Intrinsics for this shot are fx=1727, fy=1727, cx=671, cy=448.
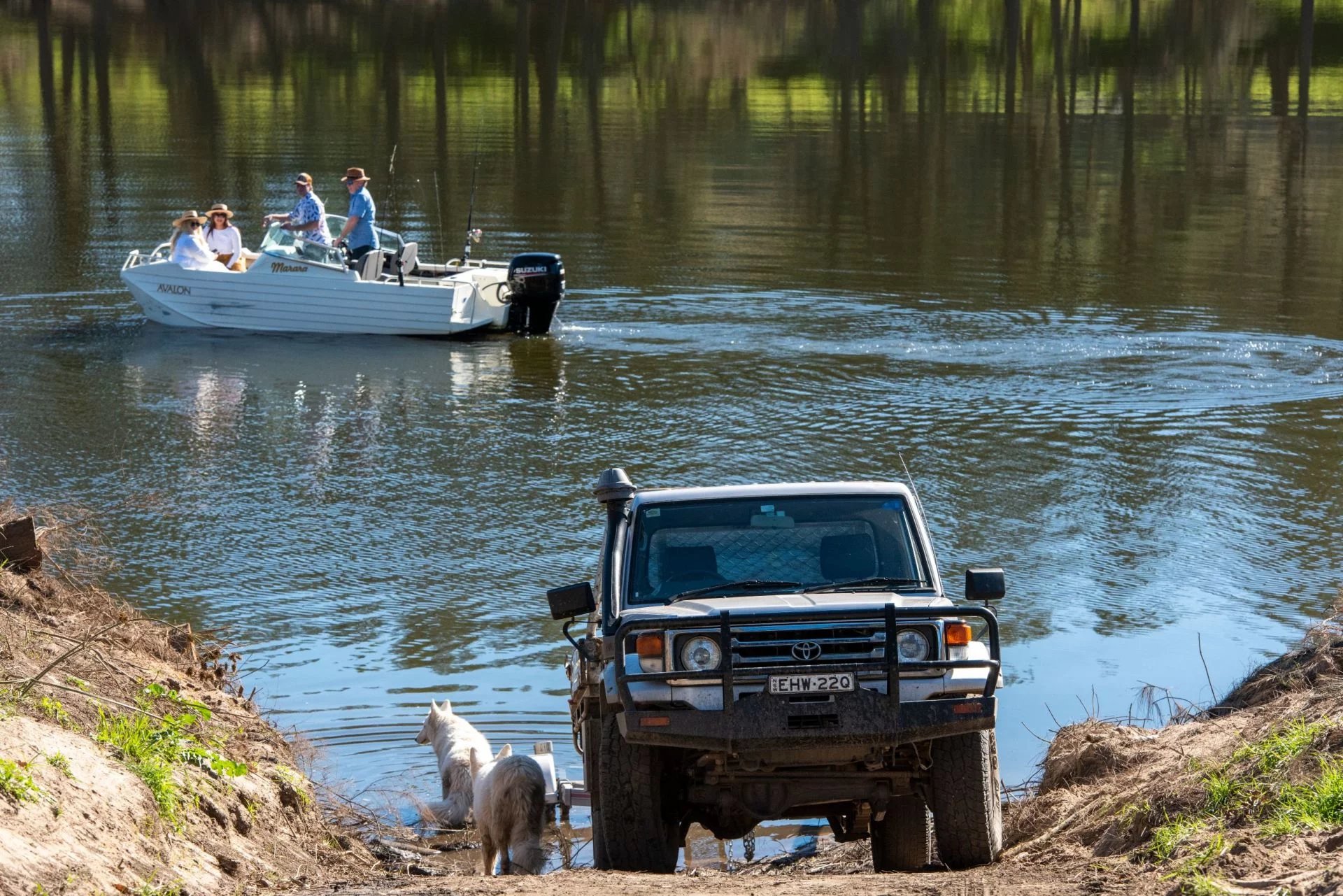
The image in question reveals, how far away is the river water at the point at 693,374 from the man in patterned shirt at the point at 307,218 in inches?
54.1

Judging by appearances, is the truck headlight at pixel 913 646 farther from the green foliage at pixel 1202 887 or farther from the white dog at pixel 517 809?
the white dog at pixel 517 809

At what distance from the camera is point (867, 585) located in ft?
25.9

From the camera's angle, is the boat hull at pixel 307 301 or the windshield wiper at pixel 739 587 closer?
the windshield wiper at pixel 739 587

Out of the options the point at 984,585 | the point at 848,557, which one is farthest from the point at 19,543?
the point at 984,585

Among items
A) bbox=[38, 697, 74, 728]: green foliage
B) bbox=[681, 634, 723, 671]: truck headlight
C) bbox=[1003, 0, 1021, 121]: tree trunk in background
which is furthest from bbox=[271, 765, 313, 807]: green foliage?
bbox=[1003, 0, 1021, 121]: tree trunk in background

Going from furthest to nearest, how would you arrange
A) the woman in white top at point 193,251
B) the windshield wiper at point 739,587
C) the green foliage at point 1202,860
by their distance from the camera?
the woman in white top at point 193,251 < the windshield wiper at point 739,587 < the green foliage at point 1202,860

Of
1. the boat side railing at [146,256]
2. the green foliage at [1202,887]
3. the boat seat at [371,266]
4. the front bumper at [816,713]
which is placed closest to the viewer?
the green foliage at [1202,887]

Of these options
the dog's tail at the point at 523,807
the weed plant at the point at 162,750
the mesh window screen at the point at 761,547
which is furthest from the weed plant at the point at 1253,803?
A: the weed plant at the point at 162,750

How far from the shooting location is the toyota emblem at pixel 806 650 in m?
7.16

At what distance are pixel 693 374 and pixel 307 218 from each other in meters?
5.57

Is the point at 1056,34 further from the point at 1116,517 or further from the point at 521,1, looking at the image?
the point at 1116,517

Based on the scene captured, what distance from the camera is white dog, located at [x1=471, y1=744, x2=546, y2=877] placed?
7988mm

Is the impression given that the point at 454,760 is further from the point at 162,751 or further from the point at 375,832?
the point at 162,751

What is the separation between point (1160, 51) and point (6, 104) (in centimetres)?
3853
